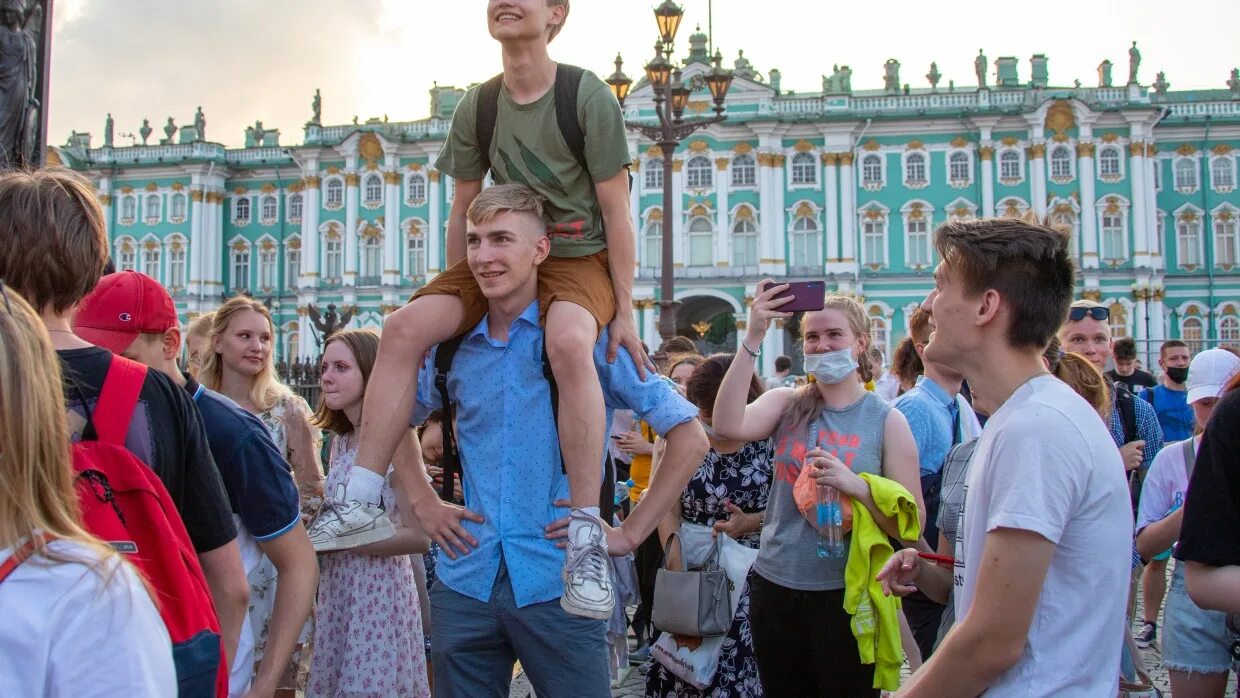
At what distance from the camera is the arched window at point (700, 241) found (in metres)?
43.9

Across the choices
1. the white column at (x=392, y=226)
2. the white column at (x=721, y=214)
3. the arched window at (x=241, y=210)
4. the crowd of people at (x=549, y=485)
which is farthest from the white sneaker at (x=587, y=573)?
the arched window at (x=241, y=210)

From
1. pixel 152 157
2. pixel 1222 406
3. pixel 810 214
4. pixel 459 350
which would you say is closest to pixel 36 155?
pixel 459 350

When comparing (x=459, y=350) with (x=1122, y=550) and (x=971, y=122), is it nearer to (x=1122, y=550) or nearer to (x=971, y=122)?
(x=1122, y=550)

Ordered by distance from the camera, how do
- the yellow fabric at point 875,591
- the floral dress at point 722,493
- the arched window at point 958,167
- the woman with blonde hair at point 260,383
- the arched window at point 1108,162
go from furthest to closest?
the arched window at point 958,167 → the arched window at point 1108,162 → the floral dress at point 722,493 → the woman with blonde hair at point 260,383 → the yellow fabric at point 875,591

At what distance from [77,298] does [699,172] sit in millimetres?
42268

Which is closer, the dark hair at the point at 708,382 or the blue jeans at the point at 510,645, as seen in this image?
the blue jeans at the point at 510,645

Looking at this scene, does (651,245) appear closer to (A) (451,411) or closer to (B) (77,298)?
(A) (451,411)

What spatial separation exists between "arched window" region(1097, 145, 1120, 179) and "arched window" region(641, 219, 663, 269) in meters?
17.3

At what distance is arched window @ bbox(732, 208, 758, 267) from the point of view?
43.6 m

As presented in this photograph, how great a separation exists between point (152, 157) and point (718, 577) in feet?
170

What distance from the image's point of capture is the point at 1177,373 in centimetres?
972

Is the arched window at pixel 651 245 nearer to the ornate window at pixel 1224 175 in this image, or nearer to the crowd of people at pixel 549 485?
the ornate window at pixel 1224 175

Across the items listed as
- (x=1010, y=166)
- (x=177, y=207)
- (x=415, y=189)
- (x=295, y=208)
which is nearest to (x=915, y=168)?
(x=1010, y=166)

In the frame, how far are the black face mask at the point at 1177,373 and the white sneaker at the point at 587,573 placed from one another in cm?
847
